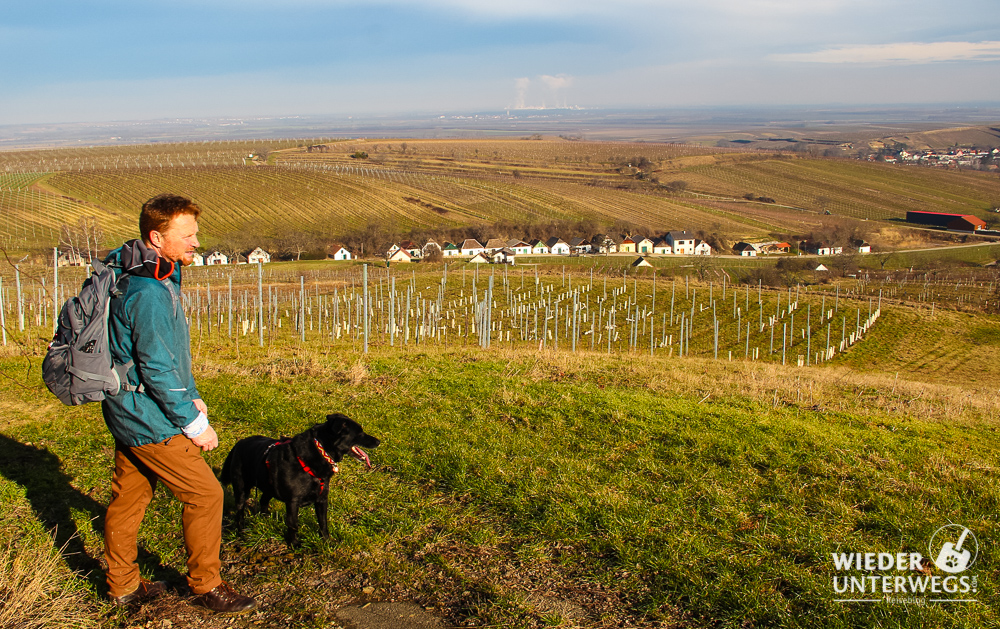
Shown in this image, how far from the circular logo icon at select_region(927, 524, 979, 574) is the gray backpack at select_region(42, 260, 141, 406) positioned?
5084mm

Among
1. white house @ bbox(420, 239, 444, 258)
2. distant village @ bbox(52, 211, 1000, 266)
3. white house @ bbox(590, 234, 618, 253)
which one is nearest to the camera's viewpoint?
white house @ bbox(420, 239, 444, 258)

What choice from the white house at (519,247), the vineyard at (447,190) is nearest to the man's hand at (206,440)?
the vineyard at (447,190)

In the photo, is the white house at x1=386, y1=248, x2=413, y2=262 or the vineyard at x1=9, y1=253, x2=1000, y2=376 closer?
the vineyard at x1=9, y1=253, x2=1000, y2=376

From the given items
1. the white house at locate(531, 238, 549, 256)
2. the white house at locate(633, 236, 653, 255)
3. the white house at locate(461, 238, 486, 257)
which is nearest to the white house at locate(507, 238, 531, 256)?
the white house at locate(531, 238, 549, 256)

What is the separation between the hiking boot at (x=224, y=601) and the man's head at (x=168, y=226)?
189 cm

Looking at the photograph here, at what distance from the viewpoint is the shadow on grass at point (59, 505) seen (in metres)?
3.97

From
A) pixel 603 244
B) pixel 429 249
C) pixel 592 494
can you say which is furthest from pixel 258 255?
pixel 592 494

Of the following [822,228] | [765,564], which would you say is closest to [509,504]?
[765,564]

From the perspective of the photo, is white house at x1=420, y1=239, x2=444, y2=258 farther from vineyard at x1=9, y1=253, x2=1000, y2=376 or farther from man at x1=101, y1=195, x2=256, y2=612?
man at x1=101, y1=195, x2=256, y2=612

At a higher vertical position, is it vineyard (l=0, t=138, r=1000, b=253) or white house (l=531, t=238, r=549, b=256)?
vineyard (l=0, t=138, r=1000, b=253)

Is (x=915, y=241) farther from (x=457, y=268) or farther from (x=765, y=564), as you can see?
(x=765, y=564)

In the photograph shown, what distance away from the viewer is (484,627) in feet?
11.3

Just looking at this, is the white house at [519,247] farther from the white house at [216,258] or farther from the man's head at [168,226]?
the man's head at [168,226]

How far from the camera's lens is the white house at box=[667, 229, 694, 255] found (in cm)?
7656
